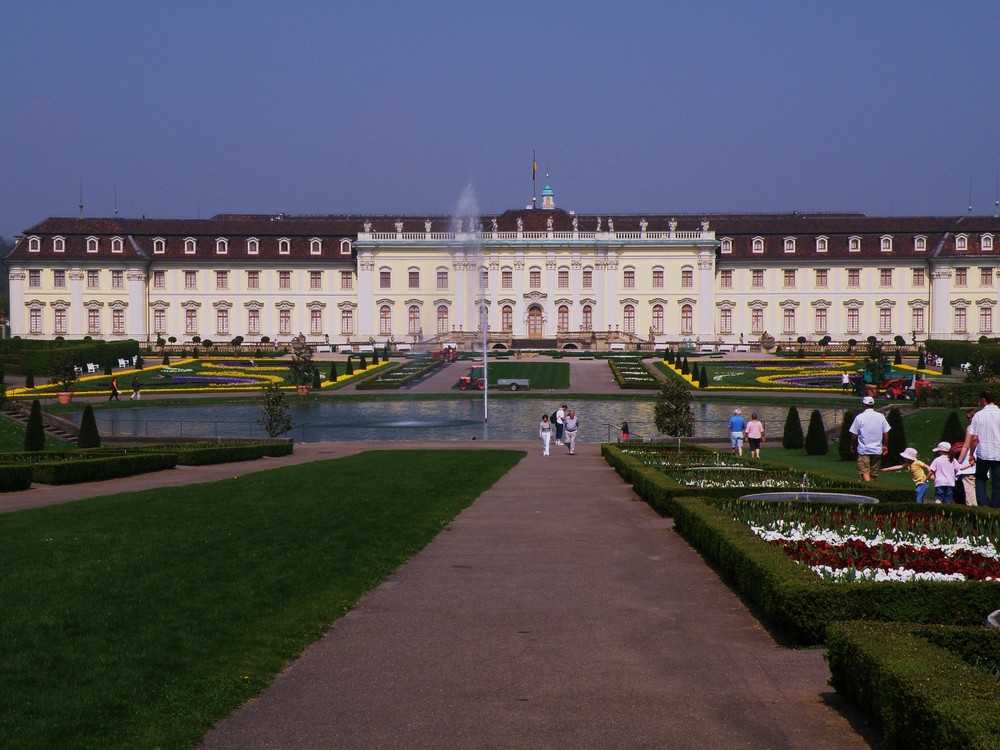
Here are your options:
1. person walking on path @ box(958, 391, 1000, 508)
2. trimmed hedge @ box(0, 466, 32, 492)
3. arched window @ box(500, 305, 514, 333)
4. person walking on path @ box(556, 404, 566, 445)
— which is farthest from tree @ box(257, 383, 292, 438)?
arched window @ box(500, 305, 514, 333)

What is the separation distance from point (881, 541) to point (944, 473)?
4.41 metres

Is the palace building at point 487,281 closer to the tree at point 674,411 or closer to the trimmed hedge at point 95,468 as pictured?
the tree at point 674,411

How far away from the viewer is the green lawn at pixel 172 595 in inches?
225

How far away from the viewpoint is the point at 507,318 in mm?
74938

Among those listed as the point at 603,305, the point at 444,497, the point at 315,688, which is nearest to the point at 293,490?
the point at 444,497

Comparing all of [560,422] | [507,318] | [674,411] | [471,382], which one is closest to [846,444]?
[674,411]

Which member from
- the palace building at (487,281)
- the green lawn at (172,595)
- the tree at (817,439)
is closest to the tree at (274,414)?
the tree at (817,439)

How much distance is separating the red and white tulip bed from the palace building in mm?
62022

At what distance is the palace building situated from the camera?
7294cm

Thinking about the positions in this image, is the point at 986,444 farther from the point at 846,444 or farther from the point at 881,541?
the point at 846,444

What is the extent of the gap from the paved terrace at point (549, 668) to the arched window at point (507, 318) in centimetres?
6415

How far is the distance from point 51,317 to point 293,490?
63420mm

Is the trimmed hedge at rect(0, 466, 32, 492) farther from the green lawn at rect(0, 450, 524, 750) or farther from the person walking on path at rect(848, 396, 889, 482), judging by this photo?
the person walking on path at rect(848, 396, 889, 482)

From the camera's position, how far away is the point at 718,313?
7469cm
